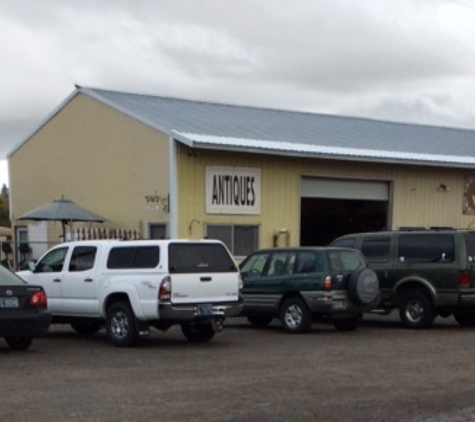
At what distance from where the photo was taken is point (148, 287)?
1688 cm

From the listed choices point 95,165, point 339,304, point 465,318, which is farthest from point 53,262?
point 95,165

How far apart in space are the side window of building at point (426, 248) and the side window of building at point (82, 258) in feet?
21.3

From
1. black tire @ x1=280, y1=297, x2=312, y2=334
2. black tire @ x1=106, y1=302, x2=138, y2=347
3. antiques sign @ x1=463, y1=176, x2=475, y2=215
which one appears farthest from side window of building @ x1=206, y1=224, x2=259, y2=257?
black tire @ x1=106, y1=302, x2=138, y2=347

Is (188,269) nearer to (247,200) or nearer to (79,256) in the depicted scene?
(79,256)

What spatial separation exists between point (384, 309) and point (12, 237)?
50.8 ft

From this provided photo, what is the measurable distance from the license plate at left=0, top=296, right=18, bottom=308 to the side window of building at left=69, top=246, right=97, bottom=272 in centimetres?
238

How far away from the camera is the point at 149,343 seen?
58.5ft

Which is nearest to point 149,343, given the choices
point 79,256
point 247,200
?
point 79,256

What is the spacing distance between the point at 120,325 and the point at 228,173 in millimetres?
11203

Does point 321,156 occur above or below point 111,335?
above

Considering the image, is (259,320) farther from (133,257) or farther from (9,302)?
(9,302)

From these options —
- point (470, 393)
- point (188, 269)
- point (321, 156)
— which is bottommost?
point (470, 393)

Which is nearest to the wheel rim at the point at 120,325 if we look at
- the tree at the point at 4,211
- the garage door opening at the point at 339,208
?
the garage door opening at the point at 339,208

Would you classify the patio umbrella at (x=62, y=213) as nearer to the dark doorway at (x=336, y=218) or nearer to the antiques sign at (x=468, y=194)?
the dark doorway at (x=336, y=218)
